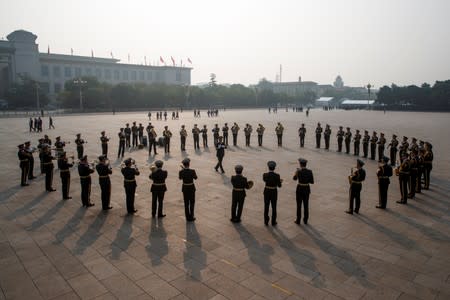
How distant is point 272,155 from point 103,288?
15382 millimetres

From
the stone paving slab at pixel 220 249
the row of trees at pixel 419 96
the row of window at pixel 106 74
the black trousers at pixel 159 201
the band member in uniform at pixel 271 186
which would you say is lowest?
the stone paving slab at pixel 220 249

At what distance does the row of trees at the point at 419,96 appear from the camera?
93.9 meters

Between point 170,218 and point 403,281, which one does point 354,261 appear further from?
point 170,218

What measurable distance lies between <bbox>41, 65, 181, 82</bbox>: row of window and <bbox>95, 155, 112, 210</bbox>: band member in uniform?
108 metres

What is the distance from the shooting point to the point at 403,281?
6.09 meters

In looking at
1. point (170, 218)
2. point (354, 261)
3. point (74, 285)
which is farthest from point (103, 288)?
point (354, 261)

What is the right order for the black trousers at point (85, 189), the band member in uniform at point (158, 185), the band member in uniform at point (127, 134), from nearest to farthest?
the band member in uniform at point (158, 185), the black trousers at point (85, 189), the band member in uniform at point (127, 134)

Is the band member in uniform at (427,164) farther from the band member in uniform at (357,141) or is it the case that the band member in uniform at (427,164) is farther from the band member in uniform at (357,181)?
the band member in uniform at (357,141)

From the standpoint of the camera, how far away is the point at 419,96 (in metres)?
98.5

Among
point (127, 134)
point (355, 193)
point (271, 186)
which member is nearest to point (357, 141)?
point (355, 193)

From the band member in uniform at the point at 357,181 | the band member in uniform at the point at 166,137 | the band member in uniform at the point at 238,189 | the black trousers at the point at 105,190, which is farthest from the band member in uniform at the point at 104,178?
the band member in uniform at the point at 166,137

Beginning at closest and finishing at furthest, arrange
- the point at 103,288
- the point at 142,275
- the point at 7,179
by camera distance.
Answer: the point at 103,288 < the point at 142,275 < the point at 7,179

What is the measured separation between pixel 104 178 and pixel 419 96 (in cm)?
10903

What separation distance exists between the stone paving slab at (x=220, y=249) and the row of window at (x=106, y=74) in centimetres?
10507
